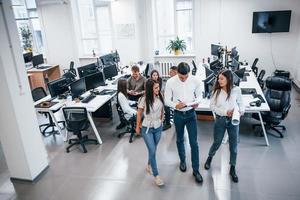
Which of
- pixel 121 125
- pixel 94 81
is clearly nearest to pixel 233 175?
pixel 121 125

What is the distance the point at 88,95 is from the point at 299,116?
4.77 m

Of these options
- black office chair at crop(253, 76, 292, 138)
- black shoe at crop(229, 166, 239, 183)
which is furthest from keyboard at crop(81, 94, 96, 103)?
black office chair at crop(253, 76, 292, 138)

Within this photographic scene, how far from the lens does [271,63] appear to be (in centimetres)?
818

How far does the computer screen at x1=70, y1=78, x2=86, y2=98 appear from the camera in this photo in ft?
17.3

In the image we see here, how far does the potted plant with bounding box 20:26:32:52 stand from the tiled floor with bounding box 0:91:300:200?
6.33m

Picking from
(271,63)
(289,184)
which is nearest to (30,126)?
(289,184)

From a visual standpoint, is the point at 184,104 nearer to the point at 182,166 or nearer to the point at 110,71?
the point at 182,166

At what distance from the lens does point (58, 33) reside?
9234 mm

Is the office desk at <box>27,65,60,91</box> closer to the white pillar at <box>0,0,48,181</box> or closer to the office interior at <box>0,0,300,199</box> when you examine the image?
the office interior at <box>0,0,300,199</box>

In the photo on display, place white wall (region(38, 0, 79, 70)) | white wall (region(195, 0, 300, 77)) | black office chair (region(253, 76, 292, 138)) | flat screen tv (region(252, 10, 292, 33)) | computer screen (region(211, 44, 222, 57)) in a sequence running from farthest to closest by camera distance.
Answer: white wall (region(38, 0, 79, 70))
white wall (region(195, 0, 300, 77))
flat screen tv (region(252, 10, 292, 33))
computer screen (region(211, 44, 222, 57))
black office chair (region(253, 76, 292, 138))

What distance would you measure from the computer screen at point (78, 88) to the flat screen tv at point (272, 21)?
564 cm

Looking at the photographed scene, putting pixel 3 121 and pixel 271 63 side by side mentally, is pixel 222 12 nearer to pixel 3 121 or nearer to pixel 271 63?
pixel 271 63

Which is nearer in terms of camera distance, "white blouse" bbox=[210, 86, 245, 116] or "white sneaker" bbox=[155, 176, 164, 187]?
"white blouse" bbox=[210, 86, 245, 116]

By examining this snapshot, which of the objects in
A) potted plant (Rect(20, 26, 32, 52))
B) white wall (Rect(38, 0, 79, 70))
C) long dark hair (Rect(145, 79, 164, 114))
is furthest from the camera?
potted plant (Rect(20, 26, 32, 52))
